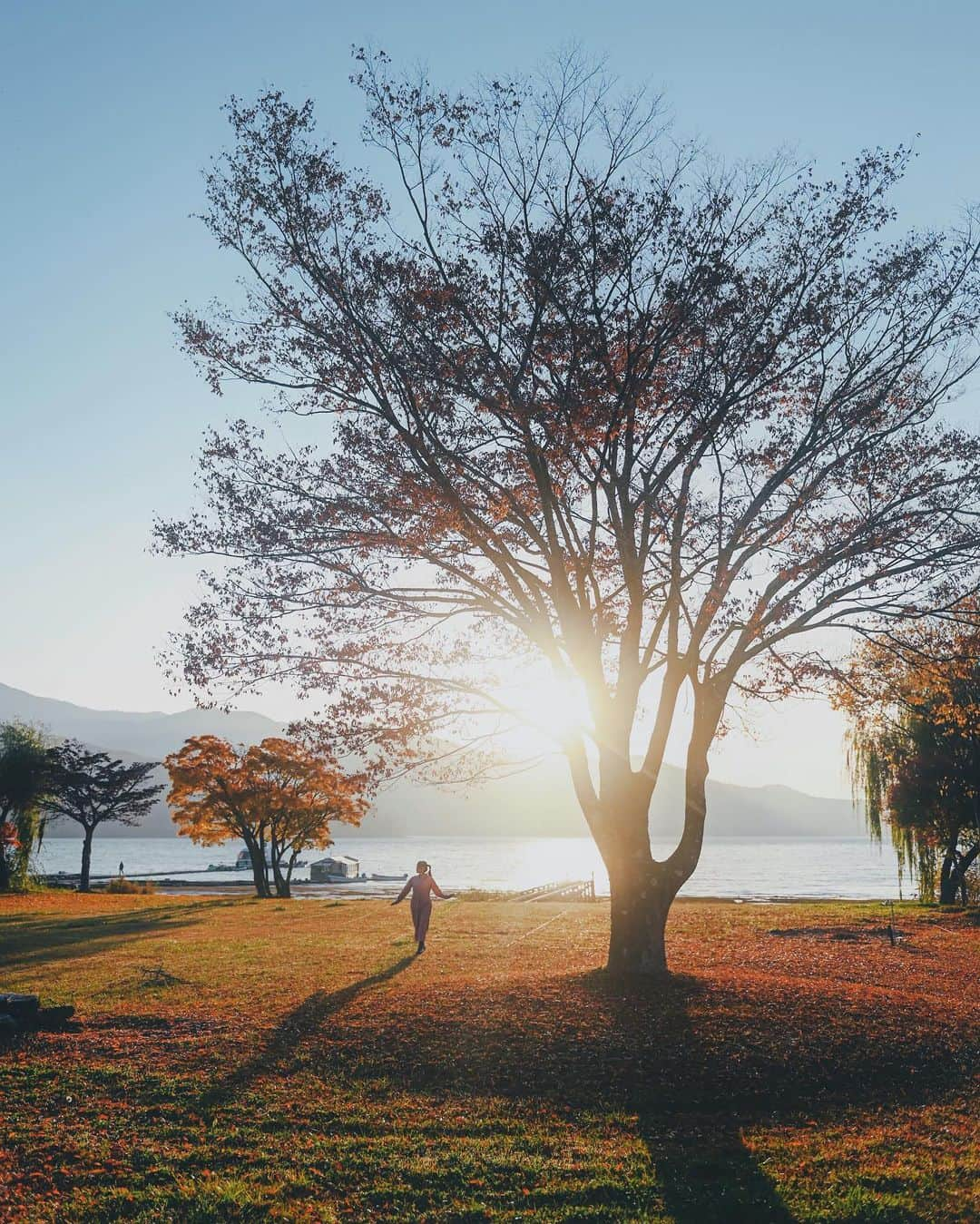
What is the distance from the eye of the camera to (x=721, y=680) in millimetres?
14195

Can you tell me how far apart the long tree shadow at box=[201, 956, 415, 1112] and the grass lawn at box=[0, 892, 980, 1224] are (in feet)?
0.16

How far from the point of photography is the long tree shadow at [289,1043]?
352 inches

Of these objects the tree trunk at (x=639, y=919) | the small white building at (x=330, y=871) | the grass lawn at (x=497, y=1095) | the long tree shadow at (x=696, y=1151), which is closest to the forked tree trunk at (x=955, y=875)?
the grass lawn at (x=497, y=1095)

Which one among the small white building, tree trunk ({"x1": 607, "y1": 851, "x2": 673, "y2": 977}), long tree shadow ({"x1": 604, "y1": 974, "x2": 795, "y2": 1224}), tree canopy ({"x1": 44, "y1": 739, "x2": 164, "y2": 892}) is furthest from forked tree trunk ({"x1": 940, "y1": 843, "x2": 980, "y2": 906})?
the small white building

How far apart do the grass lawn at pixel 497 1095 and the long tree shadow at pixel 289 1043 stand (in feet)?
0.16

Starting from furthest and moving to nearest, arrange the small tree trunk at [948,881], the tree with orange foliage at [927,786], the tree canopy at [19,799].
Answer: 1. the tree canopy at [19,799]
2. the small tree trunk at [948,881]
3. the tree with orange foliage at [927,786]

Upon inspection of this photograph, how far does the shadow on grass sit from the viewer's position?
64.2ft

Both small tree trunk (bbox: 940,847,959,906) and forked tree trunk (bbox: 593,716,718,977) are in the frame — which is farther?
small tree trunk (bbox: 940,847,959,906)

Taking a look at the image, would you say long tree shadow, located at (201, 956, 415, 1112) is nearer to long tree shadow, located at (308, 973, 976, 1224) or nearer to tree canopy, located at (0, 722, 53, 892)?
long tree shadow, located at (308, 973, 976, 1224)

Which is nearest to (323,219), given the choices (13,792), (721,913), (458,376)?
(458,376)

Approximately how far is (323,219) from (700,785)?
1079 centimetres

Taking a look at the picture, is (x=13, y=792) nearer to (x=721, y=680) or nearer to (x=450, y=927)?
(x=450, y=927)

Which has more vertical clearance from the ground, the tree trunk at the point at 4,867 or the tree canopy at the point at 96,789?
the tree canopy at the point at 96,789

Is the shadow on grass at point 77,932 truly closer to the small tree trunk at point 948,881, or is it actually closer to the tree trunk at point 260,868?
the tree trunk at point 260,868
